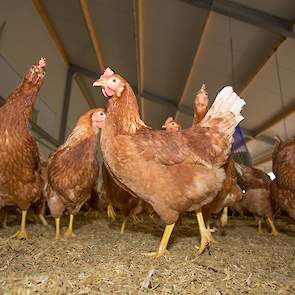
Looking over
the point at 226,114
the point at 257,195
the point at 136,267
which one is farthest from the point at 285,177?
the point at 136,267

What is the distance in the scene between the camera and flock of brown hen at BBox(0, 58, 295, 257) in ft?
6.17

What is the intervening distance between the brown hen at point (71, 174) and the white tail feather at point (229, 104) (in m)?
1.10

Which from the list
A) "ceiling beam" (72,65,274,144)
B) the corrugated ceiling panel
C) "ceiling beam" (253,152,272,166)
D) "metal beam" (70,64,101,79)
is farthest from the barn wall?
"ceiling beam" (253,152,272,166)

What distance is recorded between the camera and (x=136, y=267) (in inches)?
65.4

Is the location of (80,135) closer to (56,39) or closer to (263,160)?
(56,39)

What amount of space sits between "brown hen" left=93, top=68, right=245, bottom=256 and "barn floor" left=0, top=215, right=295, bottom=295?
232mm

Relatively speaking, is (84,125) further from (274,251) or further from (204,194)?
(274,251)

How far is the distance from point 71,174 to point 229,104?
1.37 metres

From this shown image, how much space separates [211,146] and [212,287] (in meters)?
0.91

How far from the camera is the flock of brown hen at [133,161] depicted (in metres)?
1.88

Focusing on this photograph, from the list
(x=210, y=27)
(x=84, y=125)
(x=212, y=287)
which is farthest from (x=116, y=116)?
(x=210, y=27)

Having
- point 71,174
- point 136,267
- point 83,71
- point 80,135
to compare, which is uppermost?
point 83,71

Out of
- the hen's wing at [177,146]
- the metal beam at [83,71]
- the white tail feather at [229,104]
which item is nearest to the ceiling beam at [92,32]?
the metal beam at [83,71]

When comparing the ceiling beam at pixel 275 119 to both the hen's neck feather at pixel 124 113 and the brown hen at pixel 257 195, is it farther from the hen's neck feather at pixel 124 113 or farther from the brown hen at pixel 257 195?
the hen's neck feather at pixel 124 113
